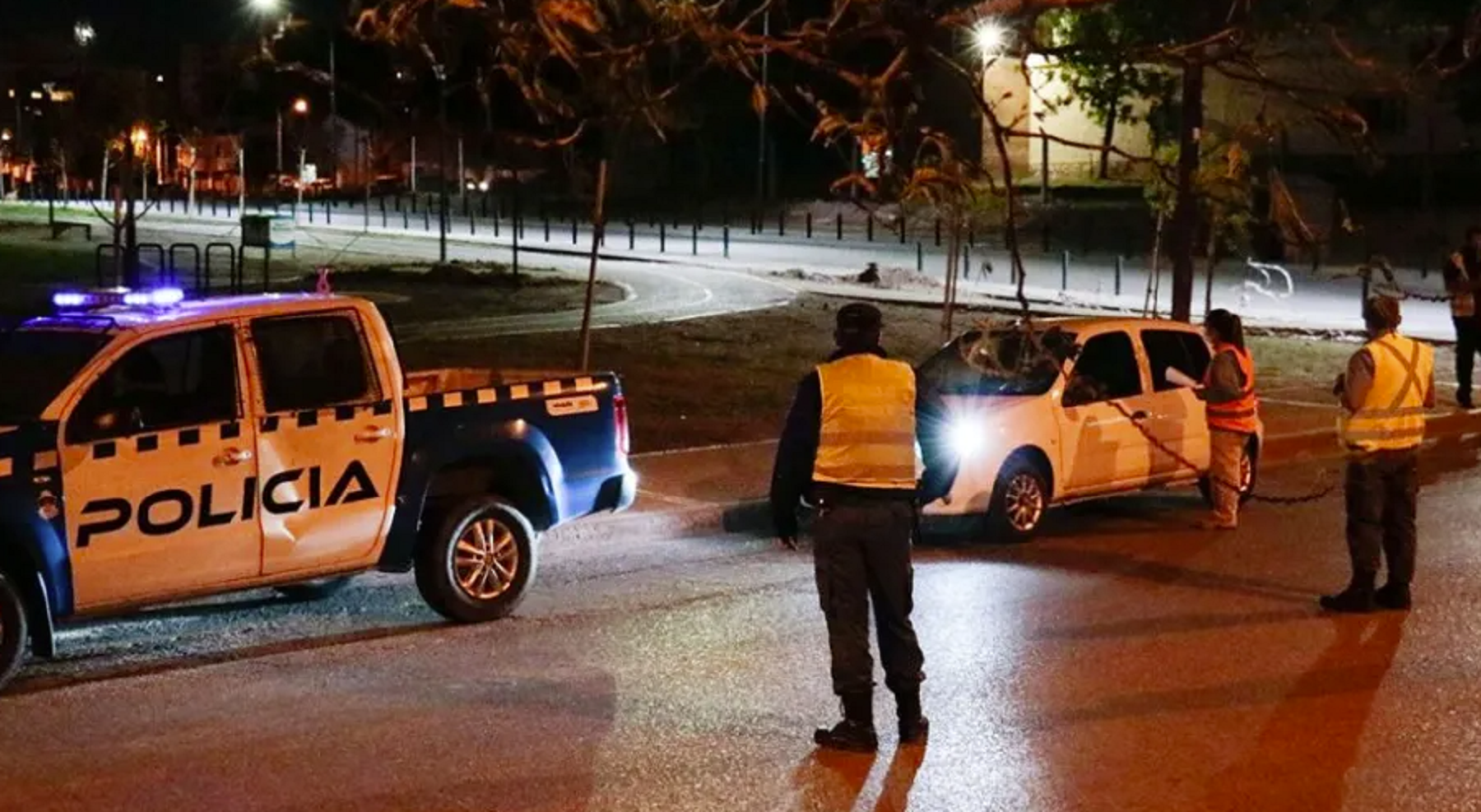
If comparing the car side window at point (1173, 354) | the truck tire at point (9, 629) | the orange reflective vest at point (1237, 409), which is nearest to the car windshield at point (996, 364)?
the car side window at point (1173, 354)

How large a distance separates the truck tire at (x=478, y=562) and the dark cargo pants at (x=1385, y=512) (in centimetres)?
447

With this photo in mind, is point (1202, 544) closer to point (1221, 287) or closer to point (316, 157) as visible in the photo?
point (1221, 287)

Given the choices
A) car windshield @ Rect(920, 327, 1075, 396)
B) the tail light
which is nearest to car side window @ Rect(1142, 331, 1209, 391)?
car windshield @ Rect(920, 327, 1075, 396)

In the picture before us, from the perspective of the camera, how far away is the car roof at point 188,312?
9312 mm

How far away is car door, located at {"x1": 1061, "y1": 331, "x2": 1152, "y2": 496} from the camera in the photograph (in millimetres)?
13305

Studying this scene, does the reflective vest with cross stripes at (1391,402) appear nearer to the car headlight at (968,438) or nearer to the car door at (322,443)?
the car headlight at (968,438)

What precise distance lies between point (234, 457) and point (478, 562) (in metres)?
1.57

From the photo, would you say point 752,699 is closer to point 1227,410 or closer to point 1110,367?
point 1227,410

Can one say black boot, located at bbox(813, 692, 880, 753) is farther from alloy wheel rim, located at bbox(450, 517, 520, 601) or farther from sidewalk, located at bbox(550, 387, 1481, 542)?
sidewalk, located at bbox(550, 387, 1481, 542)

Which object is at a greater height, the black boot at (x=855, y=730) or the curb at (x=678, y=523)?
the black boot at (x=855, y=730)

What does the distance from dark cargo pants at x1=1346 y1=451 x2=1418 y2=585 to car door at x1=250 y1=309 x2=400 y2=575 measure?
5.14m

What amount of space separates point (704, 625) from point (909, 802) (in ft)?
10.9

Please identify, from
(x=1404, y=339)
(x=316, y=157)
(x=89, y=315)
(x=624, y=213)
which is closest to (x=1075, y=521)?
(x=1404, y=339)

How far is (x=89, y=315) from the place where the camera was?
951 centimetres
